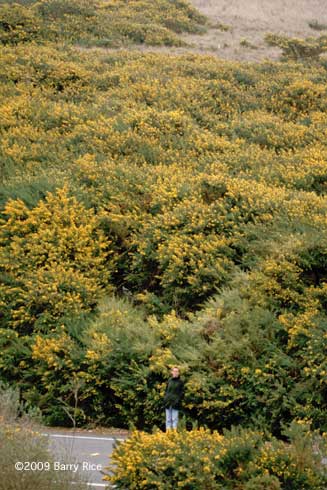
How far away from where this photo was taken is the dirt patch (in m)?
41.3

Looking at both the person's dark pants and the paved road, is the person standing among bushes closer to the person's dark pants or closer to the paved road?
the person's dark pants

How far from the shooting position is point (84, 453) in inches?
480

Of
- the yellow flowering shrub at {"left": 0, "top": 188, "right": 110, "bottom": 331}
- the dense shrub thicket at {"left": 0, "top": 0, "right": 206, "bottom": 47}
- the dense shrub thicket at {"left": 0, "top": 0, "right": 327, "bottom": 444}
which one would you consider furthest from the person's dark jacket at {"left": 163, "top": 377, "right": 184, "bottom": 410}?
the dense shrub thicket at {"left": 0, "top": 0, "right": 206, "bottom": 47}

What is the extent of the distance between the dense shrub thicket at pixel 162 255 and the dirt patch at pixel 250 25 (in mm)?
11876

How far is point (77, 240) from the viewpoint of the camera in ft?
62.3

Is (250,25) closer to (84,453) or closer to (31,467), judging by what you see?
(84,453)

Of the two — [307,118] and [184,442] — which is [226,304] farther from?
[307,118]

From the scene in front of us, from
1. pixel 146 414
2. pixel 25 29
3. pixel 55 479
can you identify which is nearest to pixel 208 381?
pixel 146 414

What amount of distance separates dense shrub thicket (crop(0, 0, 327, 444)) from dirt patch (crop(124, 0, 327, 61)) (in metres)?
11.9

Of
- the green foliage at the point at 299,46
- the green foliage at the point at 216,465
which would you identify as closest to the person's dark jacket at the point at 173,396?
the green foliage at the point at 216,465

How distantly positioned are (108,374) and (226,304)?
8.80ft

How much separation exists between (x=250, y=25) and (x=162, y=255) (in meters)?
35.0

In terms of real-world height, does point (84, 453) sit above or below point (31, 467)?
below

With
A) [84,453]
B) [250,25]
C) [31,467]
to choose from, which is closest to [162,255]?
[84,453]
